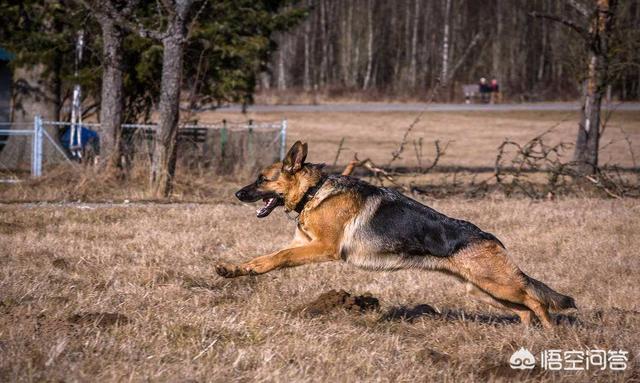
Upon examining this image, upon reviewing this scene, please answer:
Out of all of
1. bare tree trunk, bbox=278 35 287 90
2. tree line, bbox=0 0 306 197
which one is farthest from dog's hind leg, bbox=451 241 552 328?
bare tree trunk, bbox=278 35 287 90

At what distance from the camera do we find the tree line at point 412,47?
6831cm

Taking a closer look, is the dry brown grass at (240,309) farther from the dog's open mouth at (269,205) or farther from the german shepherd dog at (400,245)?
the dog's open mouth at (269,205)

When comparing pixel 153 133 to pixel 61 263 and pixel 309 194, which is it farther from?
pixel 309 194

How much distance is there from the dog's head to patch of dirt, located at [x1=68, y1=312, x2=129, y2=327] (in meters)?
1.68

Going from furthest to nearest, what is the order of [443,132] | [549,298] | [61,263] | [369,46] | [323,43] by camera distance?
[323,43], [369,46], [443,132], [61,263], [549,298]

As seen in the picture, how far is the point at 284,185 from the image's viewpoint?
7371 mm

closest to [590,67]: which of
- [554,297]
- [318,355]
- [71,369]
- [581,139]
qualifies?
[581,139]

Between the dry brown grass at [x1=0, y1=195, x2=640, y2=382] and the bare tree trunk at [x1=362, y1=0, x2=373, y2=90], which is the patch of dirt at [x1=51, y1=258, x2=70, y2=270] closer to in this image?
the dry brown grass at [x1=0, y1=195, x2=640, y2=382]

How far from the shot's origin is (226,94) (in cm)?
2034

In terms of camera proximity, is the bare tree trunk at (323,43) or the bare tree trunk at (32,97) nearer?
the bare tree trunk at (32,97)

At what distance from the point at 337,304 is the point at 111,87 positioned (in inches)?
431

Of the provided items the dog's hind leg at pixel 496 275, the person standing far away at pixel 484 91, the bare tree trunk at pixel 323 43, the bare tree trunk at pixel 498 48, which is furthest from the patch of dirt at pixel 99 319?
the bare tree trunk at pixel 498 48

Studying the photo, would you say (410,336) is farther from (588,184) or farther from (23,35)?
(23,35)

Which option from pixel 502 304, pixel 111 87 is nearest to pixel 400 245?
pixel 502 304
